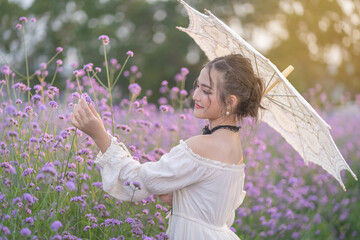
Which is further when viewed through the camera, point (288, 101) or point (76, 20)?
point (76, 20)

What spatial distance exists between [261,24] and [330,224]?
63.6 ft

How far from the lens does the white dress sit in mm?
2178

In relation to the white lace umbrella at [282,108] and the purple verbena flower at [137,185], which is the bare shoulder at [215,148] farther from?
the white lace umbrella at [282,108]

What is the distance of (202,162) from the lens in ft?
7.28

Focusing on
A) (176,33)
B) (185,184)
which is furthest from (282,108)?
(176,33)

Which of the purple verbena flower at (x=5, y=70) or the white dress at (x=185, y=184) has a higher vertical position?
the purple verbena flower at (x=5, y=70)

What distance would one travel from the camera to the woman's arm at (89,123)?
2156 millimetres

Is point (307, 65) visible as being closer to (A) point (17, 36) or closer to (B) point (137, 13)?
(B) point (137, 13)

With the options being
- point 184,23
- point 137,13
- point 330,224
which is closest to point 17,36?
point 137,13

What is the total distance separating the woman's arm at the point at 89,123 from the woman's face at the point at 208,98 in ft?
1.65

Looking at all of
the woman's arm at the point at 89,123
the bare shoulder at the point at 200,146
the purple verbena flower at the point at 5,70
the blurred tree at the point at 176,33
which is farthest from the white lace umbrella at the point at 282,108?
the blurred tree at the point at 176,33

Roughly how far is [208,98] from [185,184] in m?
0.46

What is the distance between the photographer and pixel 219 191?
A: 2314 millimetres

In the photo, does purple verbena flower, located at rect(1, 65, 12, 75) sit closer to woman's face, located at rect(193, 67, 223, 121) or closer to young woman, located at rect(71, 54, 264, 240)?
young woman, located at rect(71, 54, 264, 240)
